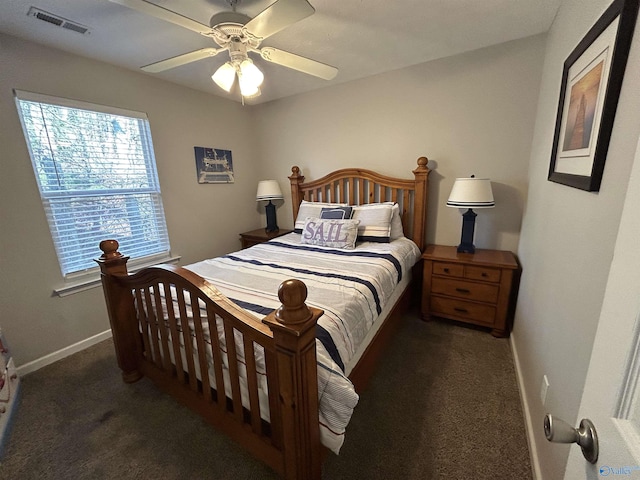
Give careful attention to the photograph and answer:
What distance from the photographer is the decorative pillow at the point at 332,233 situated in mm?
2496

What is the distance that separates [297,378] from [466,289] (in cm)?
191

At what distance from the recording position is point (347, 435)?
Answer: 1.46m

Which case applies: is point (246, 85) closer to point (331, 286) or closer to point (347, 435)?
point (331, 286)

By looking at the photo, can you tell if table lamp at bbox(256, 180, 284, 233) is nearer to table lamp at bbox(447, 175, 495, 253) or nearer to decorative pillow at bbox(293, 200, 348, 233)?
decorative pillow at bbox(293, 200, 348, 233)

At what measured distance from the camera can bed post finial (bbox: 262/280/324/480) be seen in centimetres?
90

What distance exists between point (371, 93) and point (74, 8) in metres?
2.33

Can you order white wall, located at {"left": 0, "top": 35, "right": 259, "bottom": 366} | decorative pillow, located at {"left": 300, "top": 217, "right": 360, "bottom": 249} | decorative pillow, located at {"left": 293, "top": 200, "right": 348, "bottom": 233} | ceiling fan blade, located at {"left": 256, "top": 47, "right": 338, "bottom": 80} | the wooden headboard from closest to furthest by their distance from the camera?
ceiling fan blade, located at {"left": 256, "top": 47, "right": 338, "bottom": 80} → white wall, located at {"left": 0, "top": 35, "right": 259, "bottom": 366} → decorative pillow, located at {"left": 300, "top": 217, "right": 360, "bottom": 249} → the wooden headboard → decorative pillow, located at {"left": 293, "top": 200, "right": 348, "bottom": 233}

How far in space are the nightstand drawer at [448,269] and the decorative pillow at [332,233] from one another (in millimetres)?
755

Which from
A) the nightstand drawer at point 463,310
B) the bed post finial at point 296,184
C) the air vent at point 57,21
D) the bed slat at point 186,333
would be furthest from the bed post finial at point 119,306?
the nightstand drawer at point 463,310

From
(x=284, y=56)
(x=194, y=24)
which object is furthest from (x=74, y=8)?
(x=284, y=56)

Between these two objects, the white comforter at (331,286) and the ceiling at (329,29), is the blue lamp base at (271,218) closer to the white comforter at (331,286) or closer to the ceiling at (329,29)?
the white comforter at (331,286)

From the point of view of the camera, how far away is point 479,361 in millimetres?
1999

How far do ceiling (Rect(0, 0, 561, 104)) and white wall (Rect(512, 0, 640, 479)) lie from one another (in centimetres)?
42

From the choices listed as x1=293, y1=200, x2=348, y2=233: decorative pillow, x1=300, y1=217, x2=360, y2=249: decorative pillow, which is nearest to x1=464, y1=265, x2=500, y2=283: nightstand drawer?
x1=300, y1=217, x2=360, y2=249: decorative pillow
